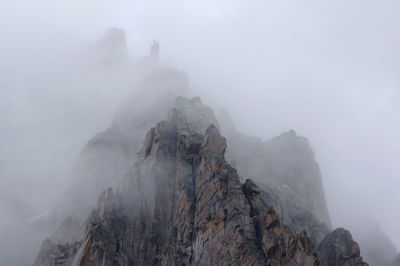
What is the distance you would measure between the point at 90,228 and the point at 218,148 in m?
35.5

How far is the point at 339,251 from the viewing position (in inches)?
5802

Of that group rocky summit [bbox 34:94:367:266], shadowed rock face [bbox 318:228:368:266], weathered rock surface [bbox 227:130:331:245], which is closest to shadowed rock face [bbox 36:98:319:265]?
rocky summit [bbox 34:94:367:266]

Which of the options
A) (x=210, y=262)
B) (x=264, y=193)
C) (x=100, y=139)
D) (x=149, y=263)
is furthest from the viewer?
(x=100, y=139)

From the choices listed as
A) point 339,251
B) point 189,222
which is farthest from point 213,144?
point 339,251

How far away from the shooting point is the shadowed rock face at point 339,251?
14638 centimetres

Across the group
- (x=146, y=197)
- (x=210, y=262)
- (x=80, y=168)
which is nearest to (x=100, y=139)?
(x=80, y=168)

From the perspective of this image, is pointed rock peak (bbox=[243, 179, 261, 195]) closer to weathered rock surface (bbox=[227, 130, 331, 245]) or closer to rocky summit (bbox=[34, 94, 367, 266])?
rocky summit (bbox=[34, 94, 367, 266])

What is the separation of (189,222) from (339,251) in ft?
116

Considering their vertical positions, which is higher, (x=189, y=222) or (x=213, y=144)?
(x=213, y=144)

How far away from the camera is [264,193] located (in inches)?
6329

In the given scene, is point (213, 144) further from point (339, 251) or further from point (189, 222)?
point (339, 251)

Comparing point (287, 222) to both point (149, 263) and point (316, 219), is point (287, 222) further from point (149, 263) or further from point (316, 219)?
point (149, 263)

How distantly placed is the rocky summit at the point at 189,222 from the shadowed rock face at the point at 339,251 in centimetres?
23

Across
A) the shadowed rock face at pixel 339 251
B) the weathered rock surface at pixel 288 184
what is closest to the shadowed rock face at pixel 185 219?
the shadowed rock face at pixel 339 251
